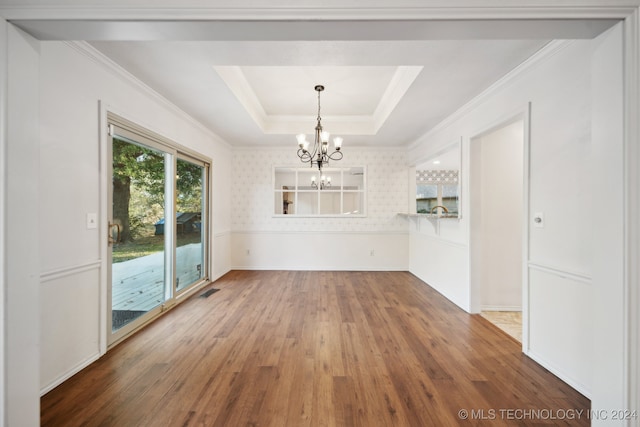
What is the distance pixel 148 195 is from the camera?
122 inches

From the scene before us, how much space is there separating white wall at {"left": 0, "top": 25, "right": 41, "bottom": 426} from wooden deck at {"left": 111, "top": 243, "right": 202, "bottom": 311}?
1.29m

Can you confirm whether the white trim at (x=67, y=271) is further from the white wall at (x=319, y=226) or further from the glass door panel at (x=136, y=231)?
the white wall at (x=319, y=226)

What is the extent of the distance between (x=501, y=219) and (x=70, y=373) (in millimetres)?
4567

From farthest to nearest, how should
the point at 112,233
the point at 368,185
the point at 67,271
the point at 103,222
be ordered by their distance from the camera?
the point at 368,185 < the point at 112,233 < the point at 103,222 < the point at 67,271

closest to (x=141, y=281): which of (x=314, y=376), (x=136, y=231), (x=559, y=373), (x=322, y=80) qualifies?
(x=136, y=231)

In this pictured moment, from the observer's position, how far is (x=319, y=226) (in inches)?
223

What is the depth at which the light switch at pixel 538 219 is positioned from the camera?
227cm

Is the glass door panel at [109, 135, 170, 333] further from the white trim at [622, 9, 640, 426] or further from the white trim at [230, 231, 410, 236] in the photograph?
the white trim at [622, 9, 640, 426]

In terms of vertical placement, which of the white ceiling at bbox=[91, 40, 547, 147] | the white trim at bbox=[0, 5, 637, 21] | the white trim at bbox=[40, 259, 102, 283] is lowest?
the white trim at bbox=[40, 259, 102, 283]

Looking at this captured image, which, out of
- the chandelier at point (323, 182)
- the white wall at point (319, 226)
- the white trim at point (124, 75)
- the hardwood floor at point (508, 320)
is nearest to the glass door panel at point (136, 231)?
the white trim at point (124, 75)

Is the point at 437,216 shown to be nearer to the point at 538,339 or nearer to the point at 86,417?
the point at 538,339

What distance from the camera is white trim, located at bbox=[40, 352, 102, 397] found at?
1.86 meters

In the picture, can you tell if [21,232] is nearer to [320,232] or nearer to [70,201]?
[70,201]

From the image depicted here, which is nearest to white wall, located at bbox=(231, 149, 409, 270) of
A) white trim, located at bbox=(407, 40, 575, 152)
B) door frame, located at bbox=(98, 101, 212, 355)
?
white trim, located at bbox=(407, 40, 575, 152)
